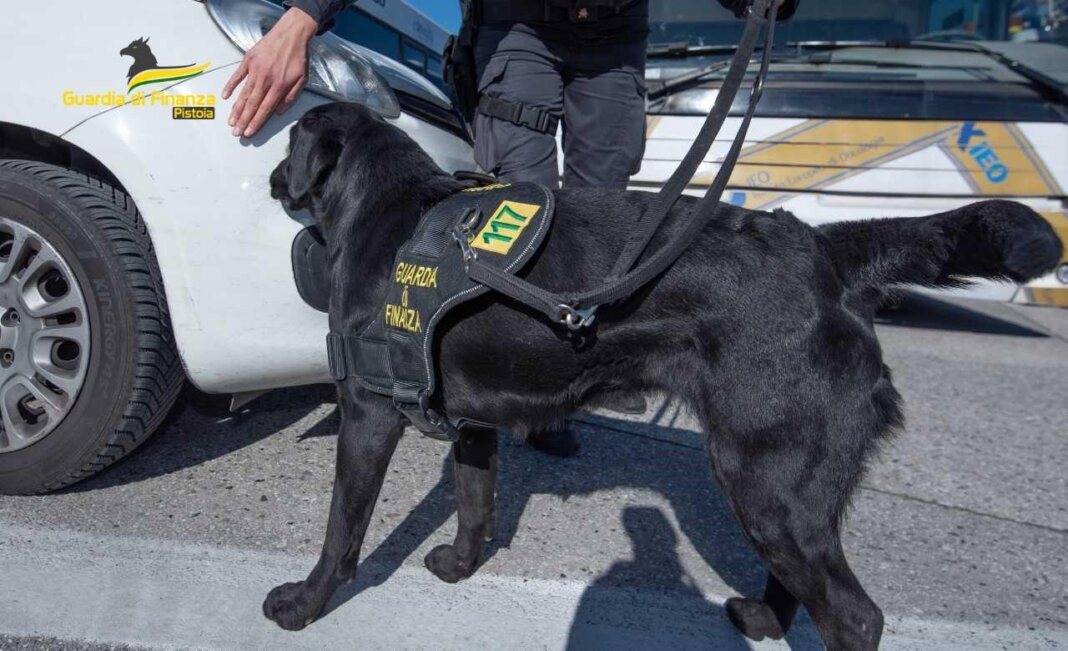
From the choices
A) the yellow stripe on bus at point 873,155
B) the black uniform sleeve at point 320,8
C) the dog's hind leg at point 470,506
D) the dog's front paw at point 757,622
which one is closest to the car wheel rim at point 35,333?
the black uniform sleeve at point 320,8

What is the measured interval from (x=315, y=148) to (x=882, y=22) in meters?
4.68

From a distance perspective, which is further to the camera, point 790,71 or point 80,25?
point 790,71

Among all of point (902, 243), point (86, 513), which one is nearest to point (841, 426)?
point (902, 243)

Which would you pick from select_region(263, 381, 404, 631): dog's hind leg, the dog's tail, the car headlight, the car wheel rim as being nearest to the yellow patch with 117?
select_region(263, 381, 404, 631): dog's hind leg

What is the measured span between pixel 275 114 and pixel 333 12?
0.32 meters

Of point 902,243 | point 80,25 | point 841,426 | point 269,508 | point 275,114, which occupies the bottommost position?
point 269,508

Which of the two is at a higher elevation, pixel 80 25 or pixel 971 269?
pixel 80 25

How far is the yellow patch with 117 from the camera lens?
184 cm

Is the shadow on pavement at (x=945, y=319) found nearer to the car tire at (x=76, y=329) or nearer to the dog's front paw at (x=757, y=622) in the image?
the dog's front paw at (x=757, y=622)

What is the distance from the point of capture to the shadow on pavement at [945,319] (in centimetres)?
600

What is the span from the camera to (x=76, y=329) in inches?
94.8

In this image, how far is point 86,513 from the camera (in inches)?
98.1

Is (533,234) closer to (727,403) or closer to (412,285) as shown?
(412,285)

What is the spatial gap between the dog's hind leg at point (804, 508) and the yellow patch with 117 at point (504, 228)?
24.4 inches
